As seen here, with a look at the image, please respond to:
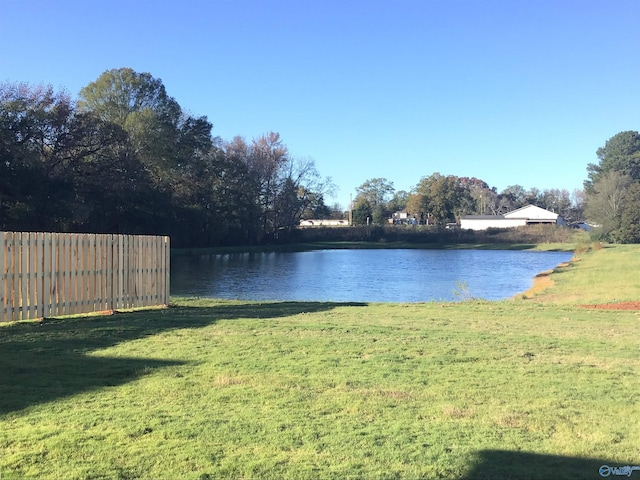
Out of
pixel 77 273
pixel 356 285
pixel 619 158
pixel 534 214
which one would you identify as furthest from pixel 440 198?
pixel 77 273

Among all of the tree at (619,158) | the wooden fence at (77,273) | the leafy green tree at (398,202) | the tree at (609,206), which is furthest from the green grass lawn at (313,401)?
the leafy green tree at (398,202)

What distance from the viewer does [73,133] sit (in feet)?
119

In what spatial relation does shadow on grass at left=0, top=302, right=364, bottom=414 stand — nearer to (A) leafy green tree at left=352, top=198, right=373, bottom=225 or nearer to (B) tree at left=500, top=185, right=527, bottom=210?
(A) leafy green tree at left=352, top=198, right=373, bottom=225

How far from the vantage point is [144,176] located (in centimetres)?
4241

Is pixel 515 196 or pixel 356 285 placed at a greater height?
pixel 515 196

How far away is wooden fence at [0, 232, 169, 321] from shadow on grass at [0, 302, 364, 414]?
1.55ft

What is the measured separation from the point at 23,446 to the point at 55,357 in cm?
307

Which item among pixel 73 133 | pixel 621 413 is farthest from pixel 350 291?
pixel 73 133

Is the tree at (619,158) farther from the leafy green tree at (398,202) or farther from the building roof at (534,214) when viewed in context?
the leafy green tree at (398,202)

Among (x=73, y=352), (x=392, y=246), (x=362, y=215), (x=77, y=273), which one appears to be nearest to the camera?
(x=73, y=352)

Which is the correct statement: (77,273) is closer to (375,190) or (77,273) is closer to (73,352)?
(73,352)

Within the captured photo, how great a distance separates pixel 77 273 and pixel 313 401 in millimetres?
7278

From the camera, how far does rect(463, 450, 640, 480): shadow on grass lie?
3.29 metres

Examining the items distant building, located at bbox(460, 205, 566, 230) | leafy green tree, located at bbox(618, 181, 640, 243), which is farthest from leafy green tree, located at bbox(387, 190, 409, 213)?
leafy green tree, located at bbox(618, 181, 640, 243)
